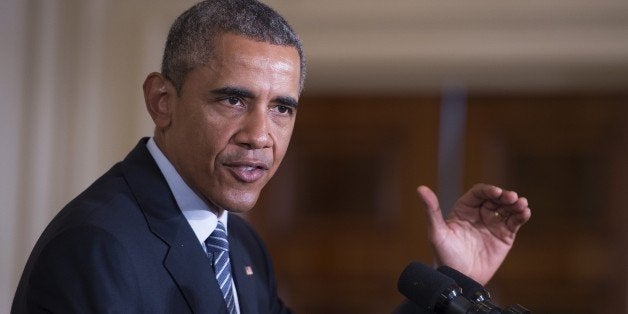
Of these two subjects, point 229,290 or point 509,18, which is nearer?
point 229,290

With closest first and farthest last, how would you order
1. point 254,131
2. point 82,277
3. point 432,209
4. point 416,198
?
point 82,277 → point 254,131 → point 432,209 → point 416,198

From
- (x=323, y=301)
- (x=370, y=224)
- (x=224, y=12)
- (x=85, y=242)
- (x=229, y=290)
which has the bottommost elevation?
(x=323, y=301)

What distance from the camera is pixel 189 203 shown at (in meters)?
1.45

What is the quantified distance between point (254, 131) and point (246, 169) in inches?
2.7

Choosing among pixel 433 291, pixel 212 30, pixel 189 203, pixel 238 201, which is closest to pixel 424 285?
pixel 433 291

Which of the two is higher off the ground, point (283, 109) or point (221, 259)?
point (283, 109)

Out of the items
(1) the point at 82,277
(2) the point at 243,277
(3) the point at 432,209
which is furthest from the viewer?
(3) the point at 432,209

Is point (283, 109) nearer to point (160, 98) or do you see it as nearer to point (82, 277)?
point (160, 98)

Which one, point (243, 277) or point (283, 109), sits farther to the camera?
point (243, 277)

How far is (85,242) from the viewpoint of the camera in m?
1.21

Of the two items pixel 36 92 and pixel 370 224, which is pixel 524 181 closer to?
pixel 370 224

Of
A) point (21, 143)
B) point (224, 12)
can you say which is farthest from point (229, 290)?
point (21, 143)

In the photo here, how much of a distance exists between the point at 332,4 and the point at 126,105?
93 centimetres

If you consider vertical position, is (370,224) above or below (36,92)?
below
